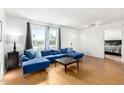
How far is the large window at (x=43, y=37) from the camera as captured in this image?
482 cm

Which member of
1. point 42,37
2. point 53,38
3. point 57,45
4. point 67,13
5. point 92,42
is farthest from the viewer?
point 92,42

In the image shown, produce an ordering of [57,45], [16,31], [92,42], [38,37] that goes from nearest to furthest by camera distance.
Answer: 1. [16,31]
2. [38,37]
3. [57,45]
4. [92,42]

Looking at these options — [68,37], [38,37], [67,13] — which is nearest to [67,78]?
[67,13]

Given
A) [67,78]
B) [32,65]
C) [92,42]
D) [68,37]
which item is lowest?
[67,78]

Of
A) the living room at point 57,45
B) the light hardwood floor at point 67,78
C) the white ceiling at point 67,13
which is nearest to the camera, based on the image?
the light hardwood floor at point 67,78

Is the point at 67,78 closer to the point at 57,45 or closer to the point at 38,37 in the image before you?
the point at 38,37

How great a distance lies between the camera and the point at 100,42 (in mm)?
5652

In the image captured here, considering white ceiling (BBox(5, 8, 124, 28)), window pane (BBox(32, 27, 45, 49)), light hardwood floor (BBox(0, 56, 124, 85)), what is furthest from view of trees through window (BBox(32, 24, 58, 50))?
light hardwood floor (BBox(0, 56, 124, 85))

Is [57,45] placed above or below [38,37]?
below

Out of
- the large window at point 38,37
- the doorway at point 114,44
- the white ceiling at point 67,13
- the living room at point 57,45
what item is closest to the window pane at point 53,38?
the living room at point 57,45

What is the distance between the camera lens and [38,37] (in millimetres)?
4957

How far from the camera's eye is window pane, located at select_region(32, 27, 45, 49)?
4798mm

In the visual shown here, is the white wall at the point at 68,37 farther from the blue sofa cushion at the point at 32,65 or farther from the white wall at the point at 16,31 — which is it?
the blue sofa cushion at the point at 32,65

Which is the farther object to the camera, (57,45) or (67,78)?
(57,45)
